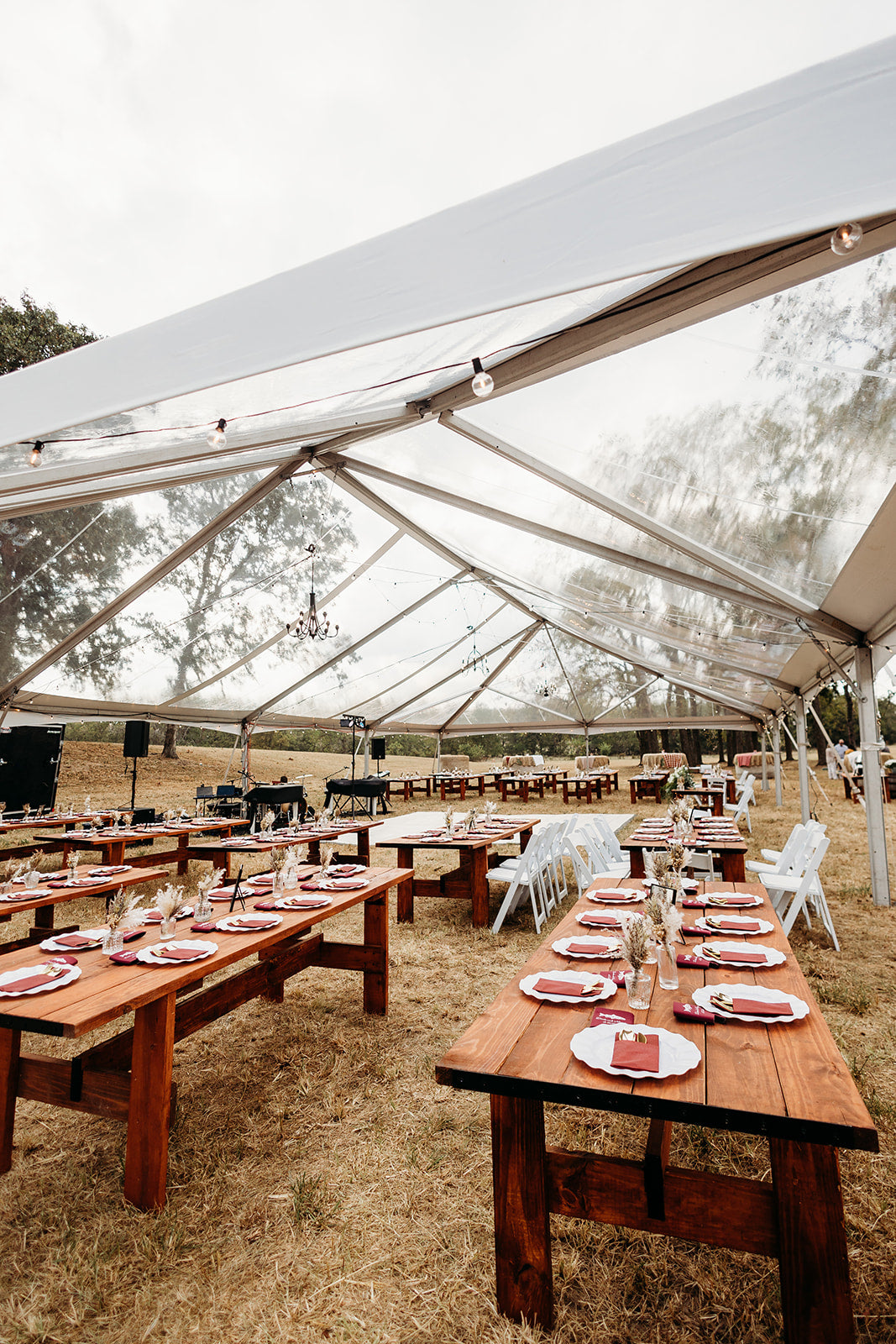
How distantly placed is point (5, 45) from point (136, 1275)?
33.9ft

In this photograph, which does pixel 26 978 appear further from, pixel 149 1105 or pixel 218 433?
pixel 218 433

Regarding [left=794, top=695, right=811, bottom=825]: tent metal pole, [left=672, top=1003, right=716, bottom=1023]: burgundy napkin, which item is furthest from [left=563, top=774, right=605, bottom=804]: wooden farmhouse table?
[left=672, top=1003, right=716, bottom=1023]: burgundy napkin

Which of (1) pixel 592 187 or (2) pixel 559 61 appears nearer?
(1) pixel 592 187

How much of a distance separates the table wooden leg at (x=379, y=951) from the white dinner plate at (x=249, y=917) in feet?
2.51

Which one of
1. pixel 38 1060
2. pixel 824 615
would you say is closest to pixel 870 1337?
pixel 38 1060

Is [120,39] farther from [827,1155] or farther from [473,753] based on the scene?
[473,753]

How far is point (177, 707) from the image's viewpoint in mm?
10547

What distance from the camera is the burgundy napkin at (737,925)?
8.21ft

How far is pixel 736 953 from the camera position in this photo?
7.23 ft

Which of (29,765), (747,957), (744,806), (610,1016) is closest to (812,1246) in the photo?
(610,1016)

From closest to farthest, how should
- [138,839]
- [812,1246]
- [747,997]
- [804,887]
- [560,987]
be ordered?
1. [812,1246]
2. [747,997]
3. [560,987]
4. [804,887]
5. [138,839]

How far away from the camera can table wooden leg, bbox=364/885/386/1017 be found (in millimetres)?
3537

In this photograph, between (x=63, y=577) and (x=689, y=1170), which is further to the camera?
(x=63, y=577)

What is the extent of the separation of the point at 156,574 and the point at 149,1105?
19.2ft
